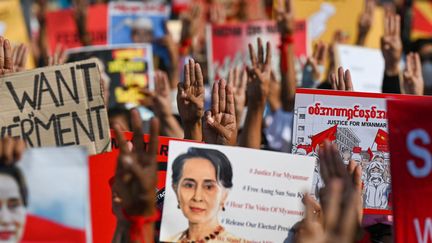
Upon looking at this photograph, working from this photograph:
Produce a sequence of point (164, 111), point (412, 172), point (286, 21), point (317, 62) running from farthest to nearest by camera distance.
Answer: point (286, 21), point (317, 62), point (164, 111), point (412, 172)

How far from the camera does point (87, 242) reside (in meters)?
3.19

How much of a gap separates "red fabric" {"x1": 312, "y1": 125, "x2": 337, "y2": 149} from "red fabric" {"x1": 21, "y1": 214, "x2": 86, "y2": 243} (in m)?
1.46

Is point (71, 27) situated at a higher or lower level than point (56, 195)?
higher

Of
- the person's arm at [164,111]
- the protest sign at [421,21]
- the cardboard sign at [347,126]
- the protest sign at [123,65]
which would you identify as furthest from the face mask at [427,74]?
the cardboard sign at [347,126]

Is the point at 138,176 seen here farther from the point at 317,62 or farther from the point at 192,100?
the point at 317,62

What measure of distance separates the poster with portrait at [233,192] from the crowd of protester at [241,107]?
7 cm

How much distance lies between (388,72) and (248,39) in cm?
181

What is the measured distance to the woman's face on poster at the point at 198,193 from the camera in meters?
3.74

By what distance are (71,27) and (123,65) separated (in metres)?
1.97

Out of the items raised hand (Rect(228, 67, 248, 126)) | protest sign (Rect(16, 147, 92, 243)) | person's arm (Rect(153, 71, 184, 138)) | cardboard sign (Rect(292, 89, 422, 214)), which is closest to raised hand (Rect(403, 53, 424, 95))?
raised hand (Rect(228, 67, 248, 126))

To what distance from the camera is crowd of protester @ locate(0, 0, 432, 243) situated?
3.28m

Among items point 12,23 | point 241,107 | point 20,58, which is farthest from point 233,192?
point 12,23

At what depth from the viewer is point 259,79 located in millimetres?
5441

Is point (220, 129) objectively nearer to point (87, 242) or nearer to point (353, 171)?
point (353, 171)
